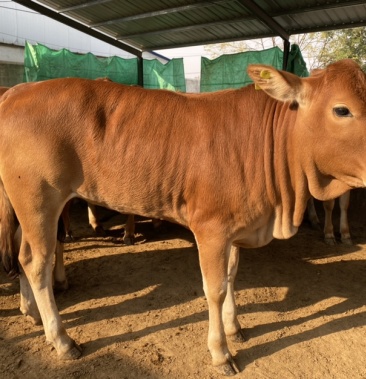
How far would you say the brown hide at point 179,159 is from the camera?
2.64 m

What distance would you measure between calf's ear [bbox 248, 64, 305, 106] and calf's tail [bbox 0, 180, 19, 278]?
2.28m

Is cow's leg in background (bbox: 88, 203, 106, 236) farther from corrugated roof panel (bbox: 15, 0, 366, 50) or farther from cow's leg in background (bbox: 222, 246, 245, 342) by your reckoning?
corrugated roof panel (bbox: 15, 0, 366, 50)

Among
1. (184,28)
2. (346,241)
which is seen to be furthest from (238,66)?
(346,241)

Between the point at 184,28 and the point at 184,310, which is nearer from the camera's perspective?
the point at 184,310

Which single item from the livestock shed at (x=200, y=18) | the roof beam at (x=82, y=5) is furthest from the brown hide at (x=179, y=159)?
the roof beam at (x=82, y=5)

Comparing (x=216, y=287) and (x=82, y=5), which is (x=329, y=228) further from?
(x=82, y=5)

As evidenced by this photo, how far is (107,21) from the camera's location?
8.68m

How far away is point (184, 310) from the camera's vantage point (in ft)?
12.1

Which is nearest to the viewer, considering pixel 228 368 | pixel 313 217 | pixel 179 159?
pixel 179 159

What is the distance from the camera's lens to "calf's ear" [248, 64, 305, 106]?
241cm

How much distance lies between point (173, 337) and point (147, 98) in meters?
2.07

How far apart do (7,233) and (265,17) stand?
633 centimetres

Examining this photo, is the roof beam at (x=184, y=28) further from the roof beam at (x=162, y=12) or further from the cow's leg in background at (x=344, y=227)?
the cow's leg in background at (x=344, y=227)

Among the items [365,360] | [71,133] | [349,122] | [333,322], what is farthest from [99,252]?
[349,122]
